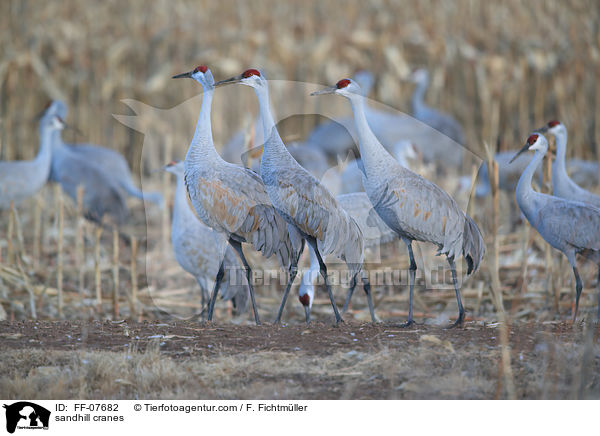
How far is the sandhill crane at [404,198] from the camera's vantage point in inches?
186

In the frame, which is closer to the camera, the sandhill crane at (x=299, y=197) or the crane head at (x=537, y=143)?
the sandhill crane at (x=299, y=197)

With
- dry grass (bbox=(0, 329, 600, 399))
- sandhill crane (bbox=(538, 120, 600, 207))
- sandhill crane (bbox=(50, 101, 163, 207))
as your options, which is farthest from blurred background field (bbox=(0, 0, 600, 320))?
dry grass (bbox=(0, 329, 600, 399))

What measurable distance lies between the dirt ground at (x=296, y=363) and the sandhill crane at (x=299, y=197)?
0.57 meters

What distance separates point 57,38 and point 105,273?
192 inches

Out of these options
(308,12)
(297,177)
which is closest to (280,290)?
(297,177)

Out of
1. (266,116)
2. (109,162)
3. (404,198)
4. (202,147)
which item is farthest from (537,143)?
A: (109,162)

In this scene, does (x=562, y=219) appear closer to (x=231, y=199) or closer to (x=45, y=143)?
(x=231, y=199)

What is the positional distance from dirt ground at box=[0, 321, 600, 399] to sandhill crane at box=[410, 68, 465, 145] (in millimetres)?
6002

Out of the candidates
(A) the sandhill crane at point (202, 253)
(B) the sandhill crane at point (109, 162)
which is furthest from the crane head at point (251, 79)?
(B) the sandhill crane at point (109, 162)

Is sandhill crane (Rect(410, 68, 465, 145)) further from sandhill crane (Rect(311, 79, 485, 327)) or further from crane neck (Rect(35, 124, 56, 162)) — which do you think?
sandhill crane (Rect(311, 79, 485, 327))

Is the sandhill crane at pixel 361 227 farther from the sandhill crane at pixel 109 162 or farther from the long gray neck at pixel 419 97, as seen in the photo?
the long gray neck at pixel 419 97

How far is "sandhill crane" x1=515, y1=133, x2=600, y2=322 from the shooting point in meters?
5.07

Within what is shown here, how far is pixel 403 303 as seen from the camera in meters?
6.64

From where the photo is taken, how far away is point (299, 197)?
4.68 meters
